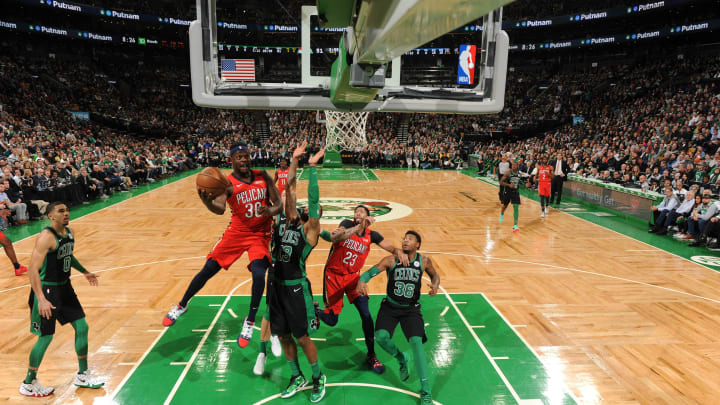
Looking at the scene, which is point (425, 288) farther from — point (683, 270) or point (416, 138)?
point (416, 138)

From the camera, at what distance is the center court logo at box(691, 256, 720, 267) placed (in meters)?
8.46

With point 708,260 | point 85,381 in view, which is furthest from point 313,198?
point 708,260

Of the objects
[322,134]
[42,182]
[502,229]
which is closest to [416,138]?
[322,134]

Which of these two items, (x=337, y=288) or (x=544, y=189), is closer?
(x=337, y=288)

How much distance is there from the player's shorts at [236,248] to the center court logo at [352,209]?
20.9 ft

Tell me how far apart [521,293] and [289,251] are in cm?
432

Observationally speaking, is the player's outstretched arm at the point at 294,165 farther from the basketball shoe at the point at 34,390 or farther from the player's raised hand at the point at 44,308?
the basketball shoe at the point at 34,390

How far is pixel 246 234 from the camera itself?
4.91 metres

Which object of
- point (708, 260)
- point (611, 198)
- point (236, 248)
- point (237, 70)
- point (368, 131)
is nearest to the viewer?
point (236, 248)

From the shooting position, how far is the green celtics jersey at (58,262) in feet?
13.0

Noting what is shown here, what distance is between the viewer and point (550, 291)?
692cm

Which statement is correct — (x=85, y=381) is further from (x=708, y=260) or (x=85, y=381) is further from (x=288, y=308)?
A: (x=708, y=260)

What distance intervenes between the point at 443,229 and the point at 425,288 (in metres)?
4.16

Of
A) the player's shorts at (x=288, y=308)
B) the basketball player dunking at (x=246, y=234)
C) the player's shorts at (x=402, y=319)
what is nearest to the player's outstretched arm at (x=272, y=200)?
the basketball player dunking at (x=246, y=234)
